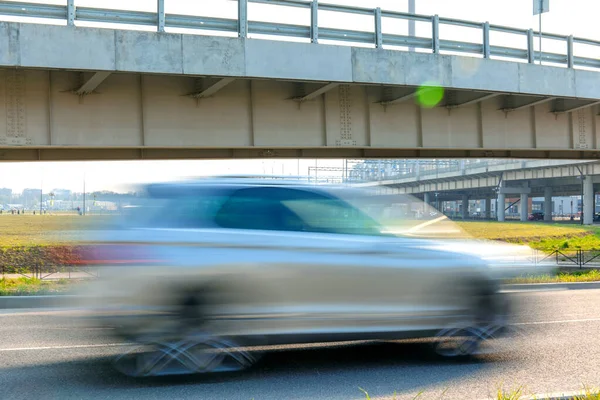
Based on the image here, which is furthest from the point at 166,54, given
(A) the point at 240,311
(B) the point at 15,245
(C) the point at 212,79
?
(B) the point at 15,245

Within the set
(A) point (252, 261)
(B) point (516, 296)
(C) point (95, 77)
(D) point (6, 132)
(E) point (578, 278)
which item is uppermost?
(C) point (95, 77)

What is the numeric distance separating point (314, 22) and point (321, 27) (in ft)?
0.75

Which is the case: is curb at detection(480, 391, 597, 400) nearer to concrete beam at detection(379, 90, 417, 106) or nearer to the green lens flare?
the green lens flare

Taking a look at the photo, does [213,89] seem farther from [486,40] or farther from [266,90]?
[486,40]

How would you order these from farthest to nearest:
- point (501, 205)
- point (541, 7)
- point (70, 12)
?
point (501, 205), point (541, 7), point (70, 12)

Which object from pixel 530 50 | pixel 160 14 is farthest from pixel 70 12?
pixel 530 50

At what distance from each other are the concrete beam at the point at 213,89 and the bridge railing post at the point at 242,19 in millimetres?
1128

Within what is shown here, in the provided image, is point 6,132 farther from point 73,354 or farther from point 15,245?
point 15,245

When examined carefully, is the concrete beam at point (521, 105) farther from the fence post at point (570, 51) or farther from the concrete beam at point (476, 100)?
the fence post at point (570, 51)

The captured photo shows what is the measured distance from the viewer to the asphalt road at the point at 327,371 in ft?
18.7

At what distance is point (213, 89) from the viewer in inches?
634

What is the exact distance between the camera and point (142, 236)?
611 centimetres

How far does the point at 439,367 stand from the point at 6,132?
39.4 ft

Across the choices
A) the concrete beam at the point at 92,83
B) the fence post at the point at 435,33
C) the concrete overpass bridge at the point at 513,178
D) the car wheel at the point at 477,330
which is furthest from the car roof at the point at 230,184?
the concrete overpass bridge at the point at 513,178
